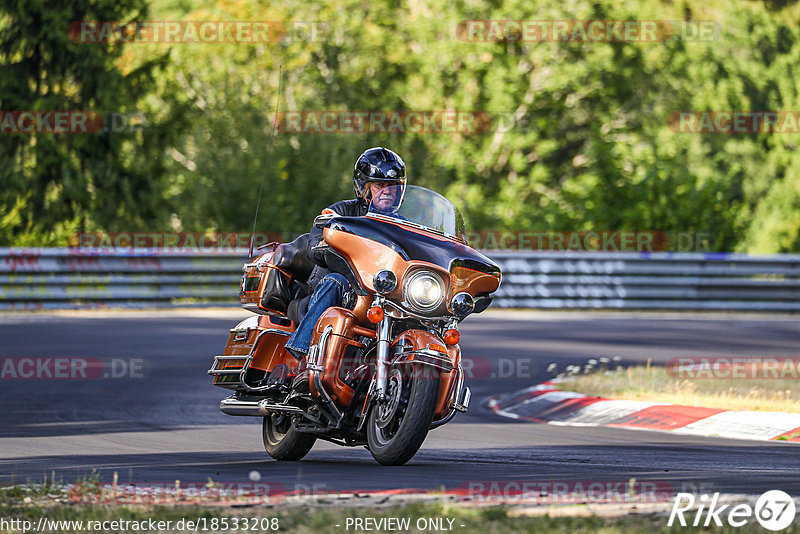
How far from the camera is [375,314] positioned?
7703mm

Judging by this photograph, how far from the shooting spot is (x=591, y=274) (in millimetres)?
23703

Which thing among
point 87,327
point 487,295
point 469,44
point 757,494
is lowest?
point 87,327

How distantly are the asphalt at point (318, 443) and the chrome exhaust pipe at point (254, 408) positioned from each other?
0.29 meters

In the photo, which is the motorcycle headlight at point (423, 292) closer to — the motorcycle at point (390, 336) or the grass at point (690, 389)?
the motorcycle at point (390, 336)

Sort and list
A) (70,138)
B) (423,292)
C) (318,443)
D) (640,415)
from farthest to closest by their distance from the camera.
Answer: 1. (70,138)
2. (640,415)
3. (318,443)
4. (423,292)

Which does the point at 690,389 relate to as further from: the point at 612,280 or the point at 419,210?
the point at 612,280

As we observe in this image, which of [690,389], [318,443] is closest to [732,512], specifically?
[318,443]

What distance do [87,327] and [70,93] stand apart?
1031 centimetres

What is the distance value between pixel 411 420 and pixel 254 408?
1478 millimetres

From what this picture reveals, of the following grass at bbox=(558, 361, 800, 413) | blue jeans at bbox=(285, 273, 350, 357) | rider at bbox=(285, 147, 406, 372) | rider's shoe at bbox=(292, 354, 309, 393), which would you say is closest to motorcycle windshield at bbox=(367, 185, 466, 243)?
rider at bbox=(285, 147, 406, 372)

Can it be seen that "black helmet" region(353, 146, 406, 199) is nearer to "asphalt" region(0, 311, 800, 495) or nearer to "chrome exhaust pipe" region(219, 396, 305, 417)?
"chrome exhaust pipe" region(219, 396, 305, 417)

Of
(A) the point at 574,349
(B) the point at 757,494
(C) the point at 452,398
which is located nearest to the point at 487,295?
(C) the point at 452,398

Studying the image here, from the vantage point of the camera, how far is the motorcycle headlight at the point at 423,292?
25.0ft

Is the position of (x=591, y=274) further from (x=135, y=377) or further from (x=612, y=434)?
(x=612, y=434)
